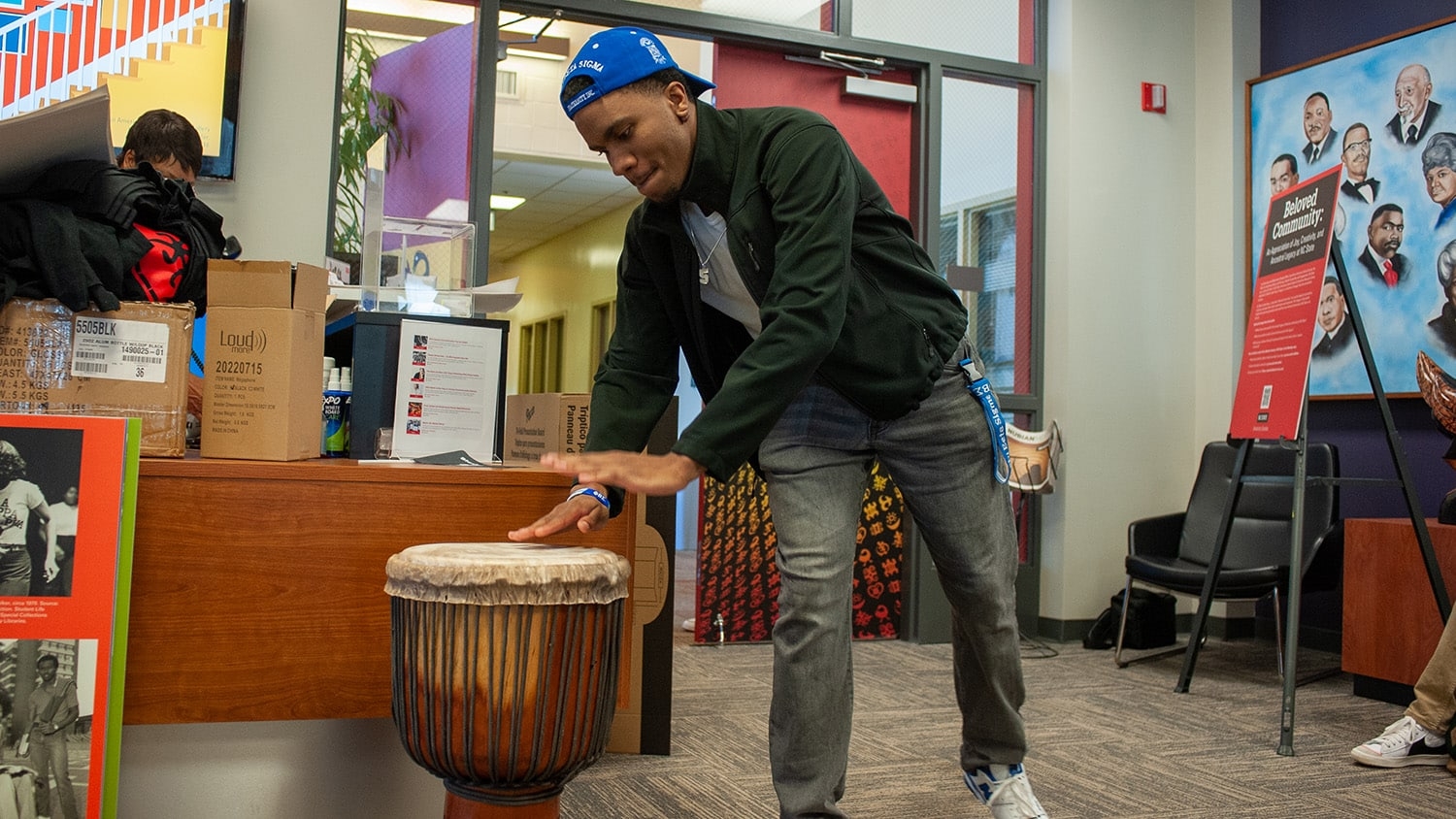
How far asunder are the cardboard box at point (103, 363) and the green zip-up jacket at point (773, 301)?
0.68 meters

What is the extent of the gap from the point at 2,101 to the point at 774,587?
306 centimetres

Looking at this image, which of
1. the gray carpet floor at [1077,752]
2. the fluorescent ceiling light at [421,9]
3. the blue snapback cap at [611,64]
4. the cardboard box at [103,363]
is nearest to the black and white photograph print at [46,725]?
the cardboard box at [103,363]

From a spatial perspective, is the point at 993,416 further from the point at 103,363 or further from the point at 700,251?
the point at 103,363

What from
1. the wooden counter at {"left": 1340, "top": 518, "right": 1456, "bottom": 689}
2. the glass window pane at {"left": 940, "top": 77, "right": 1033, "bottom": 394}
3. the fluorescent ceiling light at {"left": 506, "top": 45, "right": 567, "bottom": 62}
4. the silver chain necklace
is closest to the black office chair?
the wooden counter at {"left": 1340, "top": 518, "right": 1456, "bottom": 689}

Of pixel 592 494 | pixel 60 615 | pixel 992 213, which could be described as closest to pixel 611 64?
pixel 592 494

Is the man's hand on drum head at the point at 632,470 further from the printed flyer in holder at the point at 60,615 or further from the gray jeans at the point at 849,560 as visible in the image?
the printed flyer in holder at the point at 60,615

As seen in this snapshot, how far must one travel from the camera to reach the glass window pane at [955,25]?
15.6ft

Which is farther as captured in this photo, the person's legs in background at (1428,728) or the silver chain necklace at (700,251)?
the person's legs in background at (1428,728)

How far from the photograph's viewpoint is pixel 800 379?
1522 mm

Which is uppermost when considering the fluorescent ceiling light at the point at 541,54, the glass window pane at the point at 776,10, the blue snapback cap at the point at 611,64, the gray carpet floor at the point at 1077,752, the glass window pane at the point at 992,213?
the glass window pane at the point at 776,10

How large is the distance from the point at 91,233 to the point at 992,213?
12.5ft

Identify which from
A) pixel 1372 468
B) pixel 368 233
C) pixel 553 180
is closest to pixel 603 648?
pixel 368 233

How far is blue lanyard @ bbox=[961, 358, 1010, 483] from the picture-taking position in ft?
6.17

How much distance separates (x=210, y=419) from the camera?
1.91 m
